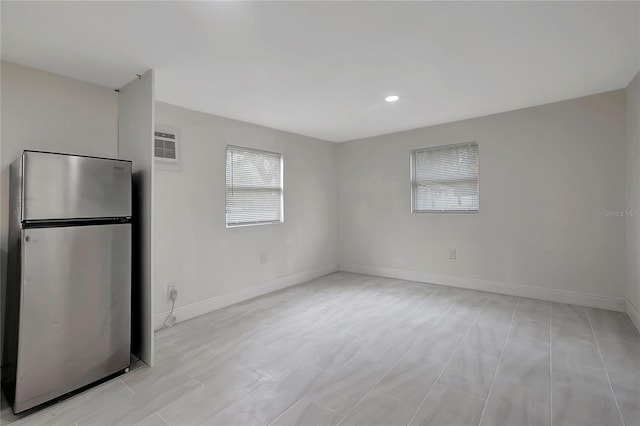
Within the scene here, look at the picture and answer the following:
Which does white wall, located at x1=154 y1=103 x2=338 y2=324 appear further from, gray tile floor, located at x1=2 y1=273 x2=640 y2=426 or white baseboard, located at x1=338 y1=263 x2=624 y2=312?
white baseboard, located at x1=338 y1=263 x2=624 y2=312

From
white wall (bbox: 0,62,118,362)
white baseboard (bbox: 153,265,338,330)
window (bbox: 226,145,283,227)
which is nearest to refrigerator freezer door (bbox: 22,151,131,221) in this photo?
white wall (bbox: 0,62,118,362)

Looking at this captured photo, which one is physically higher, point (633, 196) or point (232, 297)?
point (633, 196)

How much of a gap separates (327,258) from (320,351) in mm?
2884

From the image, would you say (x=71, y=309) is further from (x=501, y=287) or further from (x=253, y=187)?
(x=501, y=287)

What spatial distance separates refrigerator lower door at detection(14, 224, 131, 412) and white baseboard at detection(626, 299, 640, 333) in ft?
14.6

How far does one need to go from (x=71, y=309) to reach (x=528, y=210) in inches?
184

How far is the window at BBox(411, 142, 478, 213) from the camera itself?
4.25 meters

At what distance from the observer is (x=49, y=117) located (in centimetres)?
244

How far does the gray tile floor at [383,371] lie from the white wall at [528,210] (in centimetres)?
47

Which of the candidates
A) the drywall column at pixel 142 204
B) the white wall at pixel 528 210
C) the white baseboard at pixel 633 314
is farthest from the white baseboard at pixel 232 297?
the white baseboard at pixel 633 314

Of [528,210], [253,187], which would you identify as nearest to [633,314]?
[528,210]

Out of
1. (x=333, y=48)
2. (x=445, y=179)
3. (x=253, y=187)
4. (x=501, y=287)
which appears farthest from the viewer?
(x=445, y=179)

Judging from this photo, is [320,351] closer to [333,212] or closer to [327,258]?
[327,258]

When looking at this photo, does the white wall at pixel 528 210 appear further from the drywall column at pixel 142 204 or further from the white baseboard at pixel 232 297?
the drywall column at pixel 142 204
